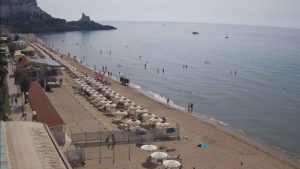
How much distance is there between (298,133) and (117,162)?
2392 centimetres

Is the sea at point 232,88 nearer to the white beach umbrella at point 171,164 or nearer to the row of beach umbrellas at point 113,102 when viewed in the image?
the row of beach umbrellas at point 113,102

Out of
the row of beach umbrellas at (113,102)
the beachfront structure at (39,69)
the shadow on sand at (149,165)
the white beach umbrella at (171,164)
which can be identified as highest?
the beachfront structure at (39,69)

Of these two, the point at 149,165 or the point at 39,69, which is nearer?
the point at 149,165

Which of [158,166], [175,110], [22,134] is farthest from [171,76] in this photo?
[22,134]

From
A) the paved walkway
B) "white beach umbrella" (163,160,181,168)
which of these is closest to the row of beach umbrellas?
the paved walkway

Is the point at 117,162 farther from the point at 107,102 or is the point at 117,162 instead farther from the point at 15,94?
the point at 15,94

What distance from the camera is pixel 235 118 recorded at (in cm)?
4825

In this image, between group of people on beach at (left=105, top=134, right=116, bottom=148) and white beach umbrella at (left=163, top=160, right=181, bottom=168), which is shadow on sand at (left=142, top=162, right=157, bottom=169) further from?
group of people on beach at (left=105, top=134, right=116, bottom=148)

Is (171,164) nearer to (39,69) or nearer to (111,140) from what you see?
(111,140)

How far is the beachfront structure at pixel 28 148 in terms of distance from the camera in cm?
1864

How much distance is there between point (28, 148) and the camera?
2081 centimetres

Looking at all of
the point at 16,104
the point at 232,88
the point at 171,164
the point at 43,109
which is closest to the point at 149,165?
the point at 171,164

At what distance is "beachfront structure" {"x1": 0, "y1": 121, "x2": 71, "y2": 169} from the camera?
18.6 m

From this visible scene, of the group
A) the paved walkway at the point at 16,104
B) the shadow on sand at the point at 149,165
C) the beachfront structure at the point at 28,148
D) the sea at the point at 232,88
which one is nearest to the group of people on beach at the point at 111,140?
the shadow on sand at the point at 149,165
